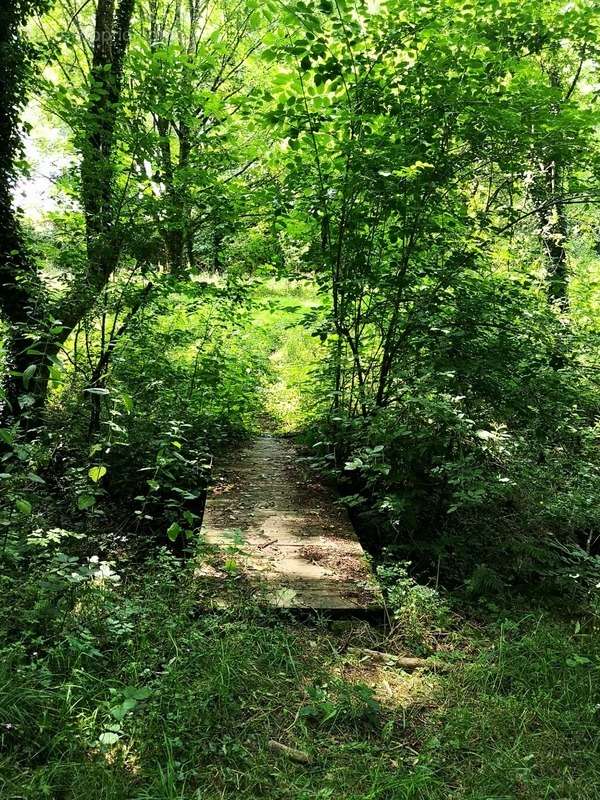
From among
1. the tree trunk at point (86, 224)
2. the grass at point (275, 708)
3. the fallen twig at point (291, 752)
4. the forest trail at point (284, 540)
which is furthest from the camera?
the tree trunk at point (86, 224)

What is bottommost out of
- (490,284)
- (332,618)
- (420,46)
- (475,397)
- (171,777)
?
(332,618)

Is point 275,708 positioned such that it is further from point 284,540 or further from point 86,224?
point 86,224

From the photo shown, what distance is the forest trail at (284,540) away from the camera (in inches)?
143

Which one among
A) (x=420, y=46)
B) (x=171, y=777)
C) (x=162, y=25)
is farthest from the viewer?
(x=162, y=25)

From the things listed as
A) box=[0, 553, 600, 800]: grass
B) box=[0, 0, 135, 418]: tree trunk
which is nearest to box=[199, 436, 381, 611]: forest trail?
box=[0, 553, 600, 800]: grass

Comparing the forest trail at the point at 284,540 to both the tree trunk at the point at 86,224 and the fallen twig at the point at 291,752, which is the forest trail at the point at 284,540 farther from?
the tree trunk at the point at 86,224

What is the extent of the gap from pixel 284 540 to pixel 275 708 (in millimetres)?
1807

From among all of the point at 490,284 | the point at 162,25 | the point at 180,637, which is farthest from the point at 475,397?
the point at 162,25

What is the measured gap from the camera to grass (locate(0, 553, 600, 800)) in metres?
2.18

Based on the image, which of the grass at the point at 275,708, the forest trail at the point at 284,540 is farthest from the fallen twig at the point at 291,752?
the forest trail at the point at 284,540

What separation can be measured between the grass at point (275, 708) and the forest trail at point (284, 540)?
298mm

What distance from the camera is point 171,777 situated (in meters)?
2.09

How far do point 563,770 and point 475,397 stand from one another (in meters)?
2.62

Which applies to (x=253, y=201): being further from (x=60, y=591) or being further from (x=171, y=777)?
(x=171, y=777)
